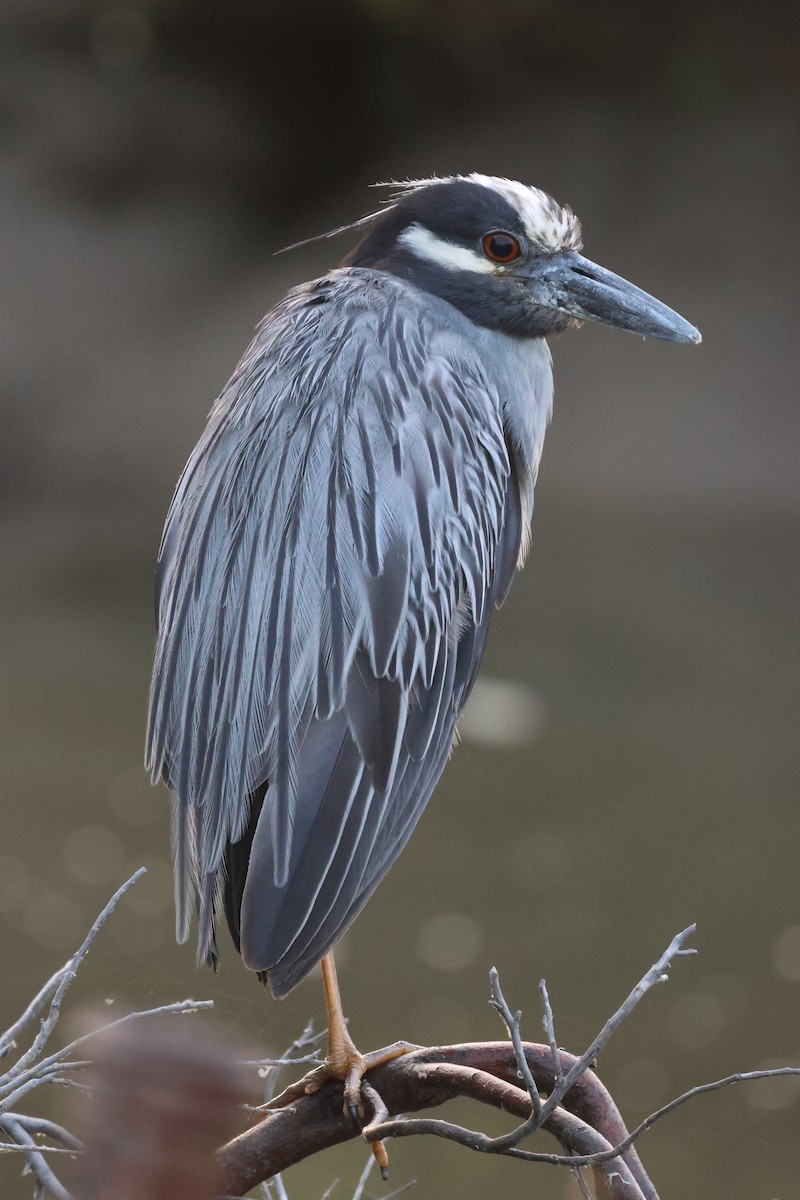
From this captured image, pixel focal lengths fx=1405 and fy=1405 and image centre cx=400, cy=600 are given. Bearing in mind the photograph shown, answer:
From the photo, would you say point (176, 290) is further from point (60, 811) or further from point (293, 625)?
point (293, 625)

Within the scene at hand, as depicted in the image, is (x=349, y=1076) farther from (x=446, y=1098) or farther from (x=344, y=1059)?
(x=446, y=1098)

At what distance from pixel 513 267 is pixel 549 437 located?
12.0 ft

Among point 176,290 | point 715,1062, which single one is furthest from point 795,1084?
point 176,290

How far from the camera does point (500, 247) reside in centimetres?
149

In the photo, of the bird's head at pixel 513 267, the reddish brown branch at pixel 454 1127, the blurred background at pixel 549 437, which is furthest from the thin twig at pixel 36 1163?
the blurred background at pixel 549 437

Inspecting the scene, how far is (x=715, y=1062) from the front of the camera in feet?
8.86

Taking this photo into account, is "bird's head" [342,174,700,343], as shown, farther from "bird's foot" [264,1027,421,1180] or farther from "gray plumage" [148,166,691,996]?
"bird's foot" [264,1027,421,1180]

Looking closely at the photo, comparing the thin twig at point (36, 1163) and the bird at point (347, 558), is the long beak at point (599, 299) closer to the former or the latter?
the bird at point (347, 558)

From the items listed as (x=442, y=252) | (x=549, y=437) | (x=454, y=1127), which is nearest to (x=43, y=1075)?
(x=454, y=1127)

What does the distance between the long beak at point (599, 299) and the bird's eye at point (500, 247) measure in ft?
0.10

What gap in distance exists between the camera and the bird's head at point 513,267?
4.87ft

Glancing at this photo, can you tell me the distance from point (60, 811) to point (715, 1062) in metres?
1.65

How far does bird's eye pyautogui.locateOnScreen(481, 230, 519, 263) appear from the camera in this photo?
1.49 meters

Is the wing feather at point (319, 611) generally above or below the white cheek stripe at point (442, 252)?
below
